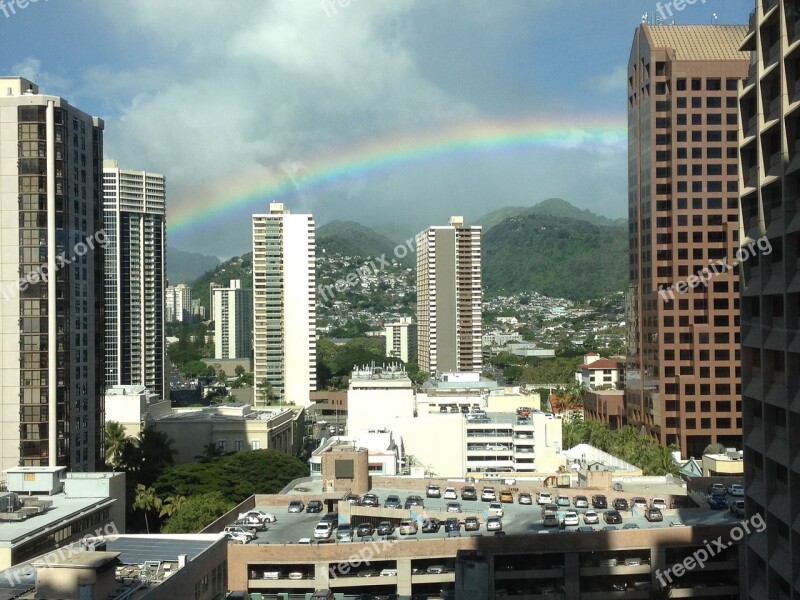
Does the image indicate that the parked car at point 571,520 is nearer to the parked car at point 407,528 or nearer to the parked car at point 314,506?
the parked car at point 407,528

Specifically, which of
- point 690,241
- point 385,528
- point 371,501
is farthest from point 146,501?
point 690,241

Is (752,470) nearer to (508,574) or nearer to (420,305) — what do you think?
(508,574)

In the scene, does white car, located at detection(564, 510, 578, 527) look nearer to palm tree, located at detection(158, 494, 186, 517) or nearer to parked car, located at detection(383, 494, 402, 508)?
parked car, located at detection(383, 494, 402, 508)

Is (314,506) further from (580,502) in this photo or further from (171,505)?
(580,502)

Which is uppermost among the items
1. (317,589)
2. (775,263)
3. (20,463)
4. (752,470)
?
(775,263)

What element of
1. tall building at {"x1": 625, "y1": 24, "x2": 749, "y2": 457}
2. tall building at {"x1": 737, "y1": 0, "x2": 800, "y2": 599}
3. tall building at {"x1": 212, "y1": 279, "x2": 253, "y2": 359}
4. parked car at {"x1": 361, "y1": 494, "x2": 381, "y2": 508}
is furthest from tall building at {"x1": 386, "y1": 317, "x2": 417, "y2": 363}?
tall building at {"x1": 737, "y1": 0, "x2": 800, "y2": 599}

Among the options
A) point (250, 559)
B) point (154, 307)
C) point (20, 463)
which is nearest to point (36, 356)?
point (20, 463)
